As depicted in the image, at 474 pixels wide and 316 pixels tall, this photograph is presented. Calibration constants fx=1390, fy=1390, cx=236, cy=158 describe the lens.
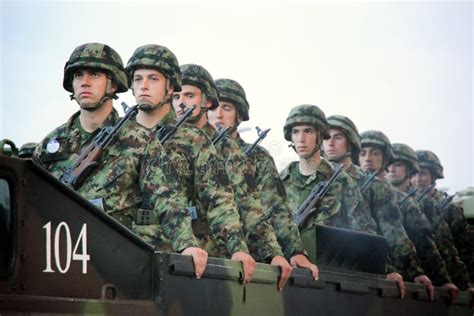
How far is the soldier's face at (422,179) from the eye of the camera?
19.6 metres

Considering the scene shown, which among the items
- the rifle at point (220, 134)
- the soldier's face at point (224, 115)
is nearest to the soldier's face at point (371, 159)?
the soldier's face at point (224, 115)

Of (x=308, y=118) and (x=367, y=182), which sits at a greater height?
(x=308, y=118)

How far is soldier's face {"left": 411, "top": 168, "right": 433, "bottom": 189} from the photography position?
19578 millimetres

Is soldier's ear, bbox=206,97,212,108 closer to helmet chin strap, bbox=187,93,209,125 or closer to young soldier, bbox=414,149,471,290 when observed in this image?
helmet chin strap, bbox=187,93,209,125

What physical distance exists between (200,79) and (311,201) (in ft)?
7.81

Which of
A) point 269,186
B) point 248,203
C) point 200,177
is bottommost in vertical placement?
point 248,203

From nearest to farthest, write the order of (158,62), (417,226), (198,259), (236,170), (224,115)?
1. (198,259)
2. (158,62)
3. (236,170)
4. (224,115)
5. (417,226)

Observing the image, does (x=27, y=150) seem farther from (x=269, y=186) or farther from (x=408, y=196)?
(x=408, y=196)

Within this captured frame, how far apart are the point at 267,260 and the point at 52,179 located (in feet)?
12.6

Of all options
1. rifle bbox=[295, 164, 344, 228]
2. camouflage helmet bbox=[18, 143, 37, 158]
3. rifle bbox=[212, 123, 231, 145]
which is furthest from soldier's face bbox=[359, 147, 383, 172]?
camouflage helmet bbox=[18, 143, 37, 158]

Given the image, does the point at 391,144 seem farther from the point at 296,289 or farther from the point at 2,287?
the point at 2,287

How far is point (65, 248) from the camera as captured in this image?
7789 mm

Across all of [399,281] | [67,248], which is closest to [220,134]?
[399,281]

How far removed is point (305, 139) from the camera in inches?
557
